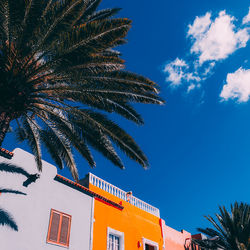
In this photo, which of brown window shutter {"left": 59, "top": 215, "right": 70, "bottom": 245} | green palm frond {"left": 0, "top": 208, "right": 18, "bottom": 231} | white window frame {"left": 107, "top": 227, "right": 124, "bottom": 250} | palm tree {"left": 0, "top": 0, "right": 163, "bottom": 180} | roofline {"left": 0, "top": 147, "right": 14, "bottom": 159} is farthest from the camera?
white window frame {"left": 107, "top": 227, "right": 124, "bottom": 250}

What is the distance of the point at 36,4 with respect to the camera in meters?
7.63

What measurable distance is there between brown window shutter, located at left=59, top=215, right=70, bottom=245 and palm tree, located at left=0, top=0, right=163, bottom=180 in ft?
6.96

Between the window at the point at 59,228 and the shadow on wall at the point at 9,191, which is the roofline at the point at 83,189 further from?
the shadow on wall at the point at 9,191

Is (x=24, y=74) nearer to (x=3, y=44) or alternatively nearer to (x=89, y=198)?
(x=3, y=44)

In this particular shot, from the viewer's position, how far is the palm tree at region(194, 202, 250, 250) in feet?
62.7

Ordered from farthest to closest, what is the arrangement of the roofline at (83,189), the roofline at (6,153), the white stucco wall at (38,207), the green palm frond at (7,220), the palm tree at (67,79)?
the roofline at (83,189)
the roofline at (6,153)
the white stucco wall at (38,207)
the green palm frond at (7,220)
the palm tree at (67,79)

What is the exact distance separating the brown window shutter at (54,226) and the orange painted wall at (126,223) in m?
2.32

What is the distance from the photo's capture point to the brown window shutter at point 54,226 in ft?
34.7

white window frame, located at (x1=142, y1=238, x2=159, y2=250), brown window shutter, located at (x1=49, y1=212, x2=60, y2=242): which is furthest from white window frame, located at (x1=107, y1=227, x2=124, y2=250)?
brown window shutter, located at (x1=49, y1=212, x2=60, y2=242)

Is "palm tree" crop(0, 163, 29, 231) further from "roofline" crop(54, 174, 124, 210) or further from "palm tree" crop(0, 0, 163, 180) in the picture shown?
"roofline" crop(54, 174, 124, 210)

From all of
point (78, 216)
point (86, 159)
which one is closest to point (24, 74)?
point (86, 159)

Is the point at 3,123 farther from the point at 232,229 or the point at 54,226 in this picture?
the point at 232,229

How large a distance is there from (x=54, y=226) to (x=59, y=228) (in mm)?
286

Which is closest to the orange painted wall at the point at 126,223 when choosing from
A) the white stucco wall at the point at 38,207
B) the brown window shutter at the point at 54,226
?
the white stucco wall at the point at 38,207
